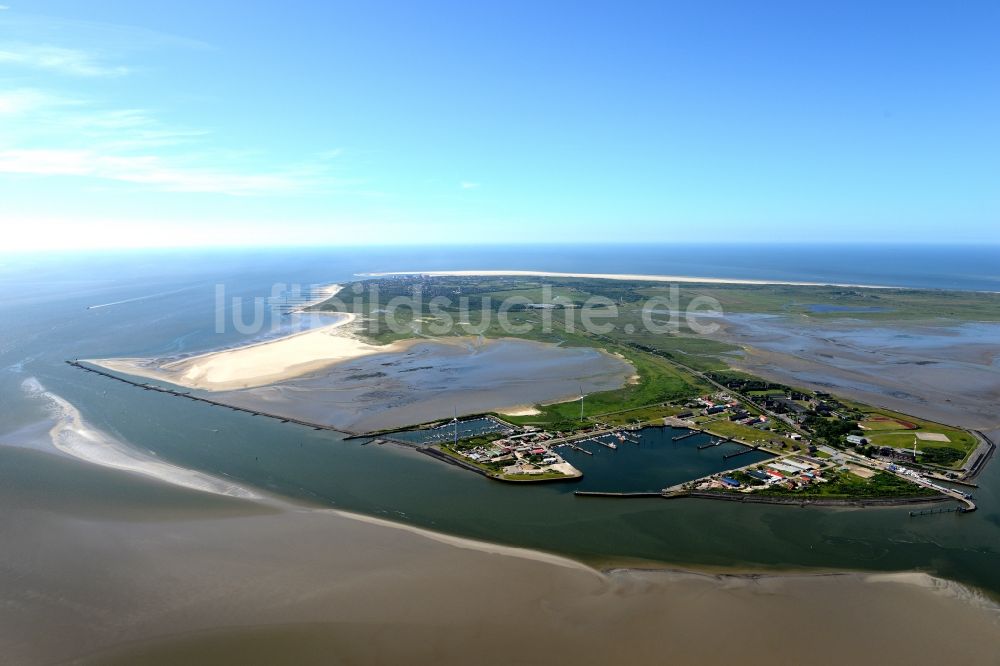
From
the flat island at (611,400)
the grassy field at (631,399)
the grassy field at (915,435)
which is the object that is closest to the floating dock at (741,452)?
the flat island at (611,400)

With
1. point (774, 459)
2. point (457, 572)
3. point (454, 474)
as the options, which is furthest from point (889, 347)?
point (457, 572)

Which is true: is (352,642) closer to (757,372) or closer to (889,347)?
(757,372)

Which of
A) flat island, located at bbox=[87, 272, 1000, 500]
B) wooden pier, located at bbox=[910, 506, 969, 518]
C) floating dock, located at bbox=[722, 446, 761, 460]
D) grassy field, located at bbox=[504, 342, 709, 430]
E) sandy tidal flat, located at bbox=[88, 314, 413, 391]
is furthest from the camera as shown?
sandy tidal flat, located at bbox=[88, 314, 413, 391]

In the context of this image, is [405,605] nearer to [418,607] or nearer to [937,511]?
[418,607]

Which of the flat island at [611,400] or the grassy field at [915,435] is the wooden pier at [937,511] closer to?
the flat island at [611,400]

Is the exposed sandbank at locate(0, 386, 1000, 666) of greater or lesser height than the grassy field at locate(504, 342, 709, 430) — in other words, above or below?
below

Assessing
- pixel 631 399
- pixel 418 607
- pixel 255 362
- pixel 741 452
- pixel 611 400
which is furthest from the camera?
pixel 255 362

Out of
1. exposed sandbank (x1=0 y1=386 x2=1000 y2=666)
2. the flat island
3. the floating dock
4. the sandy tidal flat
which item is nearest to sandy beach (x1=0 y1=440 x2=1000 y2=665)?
exposed sandbank (x1=0 y1=386 x2=1000 y2=666)

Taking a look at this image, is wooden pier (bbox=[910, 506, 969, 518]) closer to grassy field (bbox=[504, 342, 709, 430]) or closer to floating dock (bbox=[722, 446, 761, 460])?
floating dock (bbox=[722, 446, 761, 460])

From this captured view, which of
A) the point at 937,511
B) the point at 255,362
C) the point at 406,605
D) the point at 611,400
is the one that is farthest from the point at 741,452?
the point at 255,362

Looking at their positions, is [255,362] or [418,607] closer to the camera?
[418,607]

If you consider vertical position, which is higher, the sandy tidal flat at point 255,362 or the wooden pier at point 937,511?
the sandy tidal flat at point 255,362
